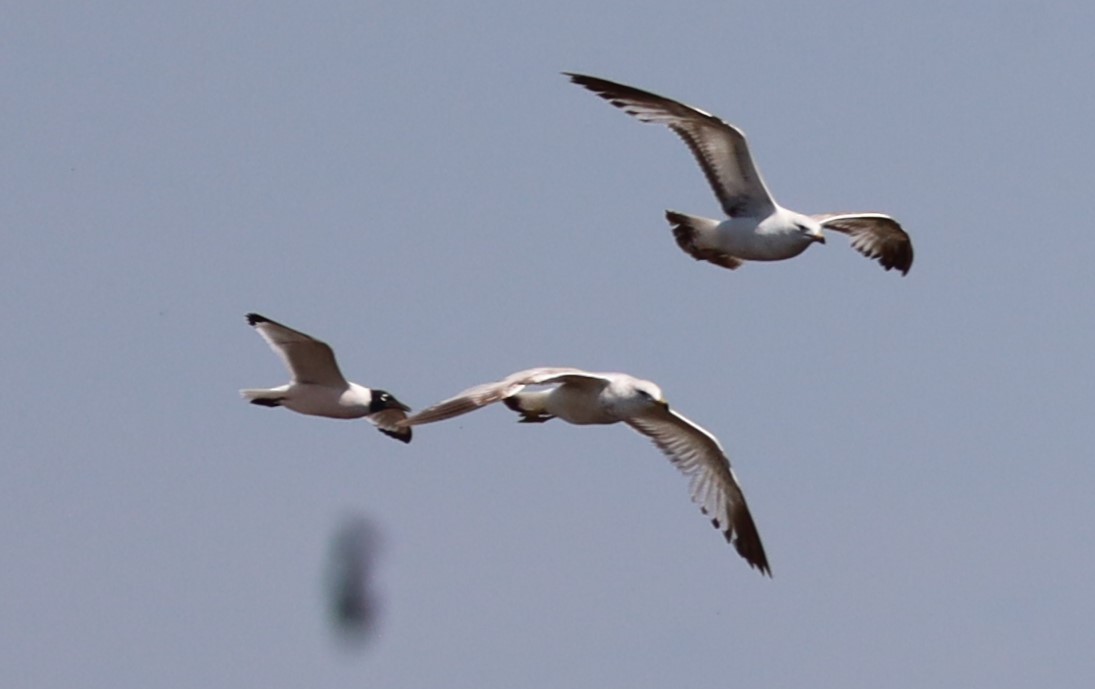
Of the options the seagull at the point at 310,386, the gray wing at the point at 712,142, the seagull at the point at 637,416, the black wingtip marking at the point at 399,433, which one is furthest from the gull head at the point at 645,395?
the black wingtip marking at the point at 399,433

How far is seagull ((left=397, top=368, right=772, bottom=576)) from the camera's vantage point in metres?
18.7

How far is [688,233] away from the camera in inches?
829

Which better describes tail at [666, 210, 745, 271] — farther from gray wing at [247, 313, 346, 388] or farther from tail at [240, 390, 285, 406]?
tail at [240, 390, 285, 406]

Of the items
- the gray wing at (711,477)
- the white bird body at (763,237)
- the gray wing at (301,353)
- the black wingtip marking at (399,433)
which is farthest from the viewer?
the black wingtip marking at (399,433)

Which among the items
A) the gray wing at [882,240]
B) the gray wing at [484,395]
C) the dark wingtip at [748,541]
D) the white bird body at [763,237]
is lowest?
the dark wingtip at [748,541]

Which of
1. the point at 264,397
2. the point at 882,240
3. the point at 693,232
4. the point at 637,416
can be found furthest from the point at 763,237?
the point at 264,397

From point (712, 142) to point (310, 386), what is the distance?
4766mm

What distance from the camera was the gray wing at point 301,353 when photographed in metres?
22.8

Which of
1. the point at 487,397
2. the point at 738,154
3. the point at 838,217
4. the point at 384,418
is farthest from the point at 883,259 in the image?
the point at 487,397

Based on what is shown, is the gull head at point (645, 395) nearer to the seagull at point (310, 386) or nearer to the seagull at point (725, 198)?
the seagull at point (725, 198)

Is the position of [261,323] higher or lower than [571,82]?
lower

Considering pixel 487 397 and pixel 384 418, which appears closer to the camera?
pixel 487 397

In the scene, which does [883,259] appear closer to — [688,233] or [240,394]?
[688,233]

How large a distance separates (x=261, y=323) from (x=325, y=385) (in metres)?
0.86
